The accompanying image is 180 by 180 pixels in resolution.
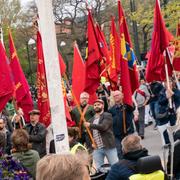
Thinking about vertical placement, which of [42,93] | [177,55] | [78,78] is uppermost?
[177,55]

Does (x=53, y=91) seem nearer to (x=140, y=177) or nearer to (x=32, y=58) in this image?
(x=140, y=177)

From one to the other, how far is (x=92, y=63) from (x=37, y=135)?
2.70m

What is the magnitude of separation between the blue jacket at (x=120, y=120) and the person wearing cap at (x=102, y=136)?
1.55 feet

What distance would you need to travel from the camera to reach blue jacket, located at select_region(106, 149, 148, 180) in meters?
5.26

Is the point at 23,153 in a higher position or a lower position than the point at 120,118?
higher

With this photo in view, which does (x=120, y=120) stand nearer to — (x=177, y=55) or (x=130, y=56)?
(x=130, y=56)

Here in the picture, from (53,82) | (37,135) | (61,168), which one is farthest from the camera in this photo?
(37,135)

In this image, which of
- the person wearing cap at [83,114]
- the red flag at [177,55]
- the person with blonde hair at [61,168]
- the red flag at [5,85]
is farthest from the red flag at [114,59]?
the person with blonde hair at [61,168]

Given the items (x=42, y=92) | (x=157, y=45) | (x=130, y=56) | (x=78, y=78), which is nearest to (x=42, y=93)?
(x=42, y=92)

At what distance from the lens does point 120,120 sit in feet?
32.2

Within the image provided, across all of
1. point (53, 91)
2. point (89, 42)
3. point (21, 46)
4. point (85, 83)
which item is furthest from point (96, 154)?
point (21, 46)

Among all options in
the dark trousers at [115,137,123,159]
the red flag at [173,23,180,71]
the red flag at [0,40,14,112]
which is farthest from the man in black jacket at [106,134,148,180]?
the red flag at [173,23,180,71]

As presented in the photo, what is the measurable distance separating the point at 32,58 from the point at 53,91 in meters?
48.1

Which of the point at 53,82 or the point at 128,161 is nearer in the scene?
the point at 128,161
